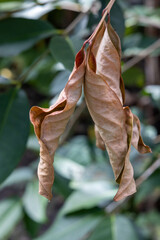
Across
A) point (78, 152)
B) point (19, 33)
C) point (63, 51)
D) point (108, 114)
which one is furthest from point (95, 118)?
point (78, 152)

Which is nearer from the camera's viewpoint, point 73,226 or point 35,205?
point 73,226

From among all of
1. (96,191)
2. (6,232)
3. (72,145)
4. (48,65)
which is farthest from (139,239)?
(48,65)

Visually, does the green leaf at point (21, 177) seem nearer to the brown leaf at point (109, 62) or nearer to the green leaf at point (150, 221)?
the brown leaf at point (109, 62)

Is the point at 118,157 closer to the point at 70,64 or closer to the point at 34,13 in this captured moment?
the point at 70,64

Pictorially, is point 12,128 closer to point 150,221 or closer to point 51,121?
point 51,121

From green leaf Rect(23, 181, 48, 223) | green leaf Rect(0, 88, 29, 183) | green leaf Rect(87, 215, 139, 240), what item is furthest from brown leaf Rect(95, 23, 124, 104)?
green leaf Rect(23, 181, 48, 223)

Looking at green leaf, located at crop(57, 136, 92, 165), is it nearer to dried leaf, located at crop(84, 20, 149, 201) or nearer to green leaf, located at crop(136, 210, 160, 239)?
dried leaf, located at crop(84, 20, 149, 201)
